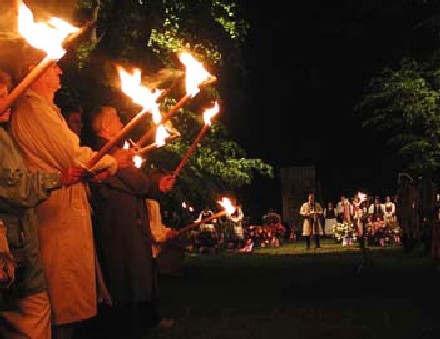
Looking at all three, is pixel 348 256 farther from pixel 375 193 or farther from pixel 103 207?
pixel 375 193

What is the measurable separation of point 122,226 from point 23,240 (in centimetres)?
279

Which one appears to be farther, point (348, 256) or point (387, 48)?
point (387, 48)

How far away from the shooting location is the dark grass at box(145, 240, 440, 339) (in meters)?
8.81

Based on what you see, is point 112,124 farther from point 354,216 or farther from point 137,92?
point 354,216

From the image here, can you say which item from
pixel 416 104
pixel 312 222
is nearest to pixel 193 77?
pixel 416 104

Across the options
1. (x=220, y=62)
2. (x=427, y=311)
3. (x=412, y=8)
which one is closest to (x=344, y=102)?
(x=412, y=8)

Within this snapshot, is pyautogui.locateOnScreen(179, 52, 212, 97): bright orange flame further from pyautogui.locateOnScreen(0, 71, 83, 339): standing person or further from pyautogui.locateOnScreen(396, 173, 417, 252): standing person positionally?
pyautogui.locateOnScreen(396, 173, 417, 252): standing person

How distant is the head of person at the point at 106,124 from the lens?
7641 mm

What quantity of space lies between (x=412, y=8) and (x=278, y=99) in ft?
56.7

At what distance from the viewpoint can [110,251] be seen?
25.3ft

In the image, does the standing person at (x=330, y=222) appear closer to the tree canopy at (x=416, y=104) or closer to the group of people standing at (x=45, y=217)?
the tree canopy at (x=416, y=104)

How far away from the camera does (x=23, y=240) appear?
5.02 metres

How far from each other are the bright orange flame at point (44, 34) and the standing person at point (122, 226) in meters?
3.65

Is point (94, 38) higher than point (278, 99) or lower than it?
lower
